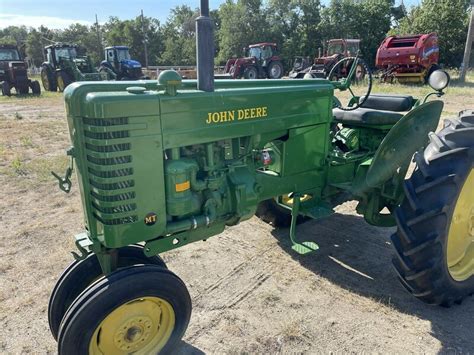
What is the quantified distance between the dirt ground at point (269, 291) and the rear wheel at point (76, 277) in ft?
1.04

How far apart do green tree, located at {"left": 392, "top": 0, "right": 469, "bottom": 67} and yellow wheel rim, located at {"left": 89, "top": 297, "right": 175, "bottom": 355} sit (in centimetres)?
2846

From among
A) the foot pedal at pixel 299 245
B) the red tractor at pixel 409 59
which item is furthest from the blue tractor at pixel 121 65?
the foot pedal at pixel 299 245

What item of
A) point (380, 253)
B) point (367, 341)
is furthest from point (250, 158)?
point (380, 253)

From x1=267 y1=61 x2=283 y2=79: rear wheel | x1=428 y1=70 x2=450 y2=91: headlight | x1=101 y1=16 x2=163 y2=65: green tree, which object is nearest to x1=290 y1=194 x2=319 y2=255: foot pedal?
x1=428 y1=70 x2=450 y2=91: headlight

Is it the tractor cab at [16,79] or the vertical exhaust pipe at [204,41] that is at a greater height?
the vertical exhaust pipe at [204,41]

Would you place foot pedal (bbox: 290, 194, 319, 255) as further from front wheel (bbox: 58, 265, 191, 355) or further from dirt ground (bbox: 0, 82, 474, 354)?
front wheel (bbox: 58, 265, 191, 355)

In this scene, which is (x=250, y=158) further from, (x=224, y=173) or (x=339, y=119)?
(x=339, y=119)

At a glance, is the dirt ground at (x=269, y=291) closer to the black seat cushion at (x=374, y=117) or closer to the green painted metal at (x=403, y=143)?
the green painted metal at (x=403, y=143)

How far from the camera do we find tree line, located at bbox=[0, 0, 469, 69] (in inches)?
1014

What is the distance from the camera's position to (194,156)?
2568mm

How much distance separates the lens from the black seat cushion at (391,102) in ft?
12.9

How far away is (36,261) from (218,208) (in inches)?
78.8

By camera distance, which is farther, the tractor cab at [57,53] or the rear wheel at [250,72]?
the rear wheel at [250,72]

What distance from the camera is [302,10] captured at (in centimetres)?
3559
